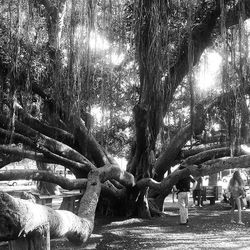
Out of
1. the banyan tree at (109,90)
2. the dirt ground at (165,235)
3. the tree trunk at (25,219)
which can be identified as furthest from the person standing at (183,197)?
the tree trunk at (25,219)

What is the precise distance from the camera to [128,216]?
11.3m

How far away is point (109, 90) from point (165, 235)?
3.11 metres

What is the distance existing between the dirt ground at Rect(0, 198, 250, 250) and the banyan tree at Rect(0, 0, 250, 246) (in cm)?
85

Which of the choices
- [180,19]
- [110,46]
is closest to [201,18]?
[180,19]

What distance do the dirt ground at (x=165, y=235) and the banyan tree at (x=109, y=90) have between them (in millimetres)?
854

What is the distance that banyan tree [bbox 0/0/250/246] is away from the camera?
19.9 ft

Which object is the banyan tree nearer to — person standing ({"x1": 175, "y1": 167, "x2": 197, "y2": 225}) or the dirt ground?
person standing ({"x1": 175, "y1": 167, "x2": 197, "y2": 225})

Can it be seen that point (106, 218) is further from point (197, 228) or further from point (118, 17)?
point (118, 17)

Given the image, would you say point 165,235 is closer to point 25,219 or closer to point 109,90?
point 109,90

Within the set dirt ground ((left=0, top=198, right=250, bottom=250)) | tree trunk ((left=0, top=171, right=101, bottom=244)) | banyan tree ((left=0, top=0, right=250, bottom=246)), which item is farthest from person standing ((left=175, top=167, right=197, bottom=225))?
tree trunk ((left=0, top=171, right=101, bottom=244))

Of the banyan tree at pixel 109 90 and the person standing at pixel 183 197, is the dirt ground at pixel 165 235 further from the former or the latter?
the banyan tree at pixel 109 90

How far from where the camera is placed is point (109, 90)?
760 centimetres

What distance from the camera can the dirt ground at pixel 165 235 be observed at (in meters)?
7.29

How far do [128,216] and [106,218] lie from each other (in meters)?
0.58
